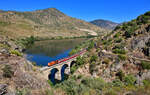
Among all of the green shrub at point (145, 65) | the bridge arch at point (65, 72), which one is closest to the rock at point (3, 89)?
the bridge arch at point (65, 72)

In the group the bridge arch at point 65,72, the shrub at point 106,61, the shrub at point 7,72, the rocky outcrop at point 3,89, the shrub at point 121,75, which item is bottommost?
the bridge arch at point 65,72

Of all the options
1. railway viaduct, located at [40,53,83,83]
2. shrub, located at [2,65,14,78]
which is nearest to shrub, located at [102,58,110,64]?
railway viaduct, located at [40,53,83,83]

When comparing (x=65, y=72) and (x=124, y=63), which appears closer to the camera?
(x=124, y=63)

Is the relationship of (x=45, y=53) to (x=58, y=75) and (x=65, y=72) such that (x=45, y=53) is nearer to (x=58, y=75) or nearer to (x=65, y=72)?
(x=65, y=72)

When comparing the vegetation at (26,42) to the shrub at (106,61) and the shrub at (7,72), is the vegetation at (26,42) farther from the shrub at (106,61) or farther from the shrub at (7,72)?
the shrub at (7,72)

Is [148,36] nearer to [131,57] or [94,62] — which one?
[131,57]

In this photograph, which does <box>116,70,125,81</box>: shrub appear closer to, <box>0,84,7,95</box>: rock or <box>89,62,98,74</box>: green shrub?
<box>89,62,98,74</box>: green shrub

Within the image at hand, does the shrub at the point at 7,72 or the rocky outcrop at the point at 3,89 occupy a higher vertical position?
the shrub at the point at 7,72

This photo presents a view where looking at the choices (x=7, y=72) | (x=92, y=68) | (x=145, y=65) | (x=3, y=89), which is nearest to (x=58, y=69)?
(x=92, y=68)

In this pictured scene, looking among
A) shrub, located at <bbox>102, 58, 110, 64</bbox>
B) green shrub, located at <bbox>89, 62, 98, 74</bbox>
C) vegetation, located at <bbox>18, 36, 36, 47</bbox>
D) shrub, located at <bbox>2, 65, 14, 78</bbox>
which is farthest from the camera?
vegetation, located at <bbox>18, 36, 36, 47</bbox>

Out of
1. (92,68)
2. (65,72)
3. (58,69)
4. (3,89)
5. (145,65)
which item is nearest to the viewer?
(3,89)

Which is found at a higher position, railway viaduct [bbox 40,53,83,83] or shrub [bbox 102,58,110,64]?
shrub [bbox 102,58,110,64]

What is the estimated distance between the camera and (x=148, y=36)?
33.9m

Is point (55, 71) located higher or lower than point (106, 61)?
lower
